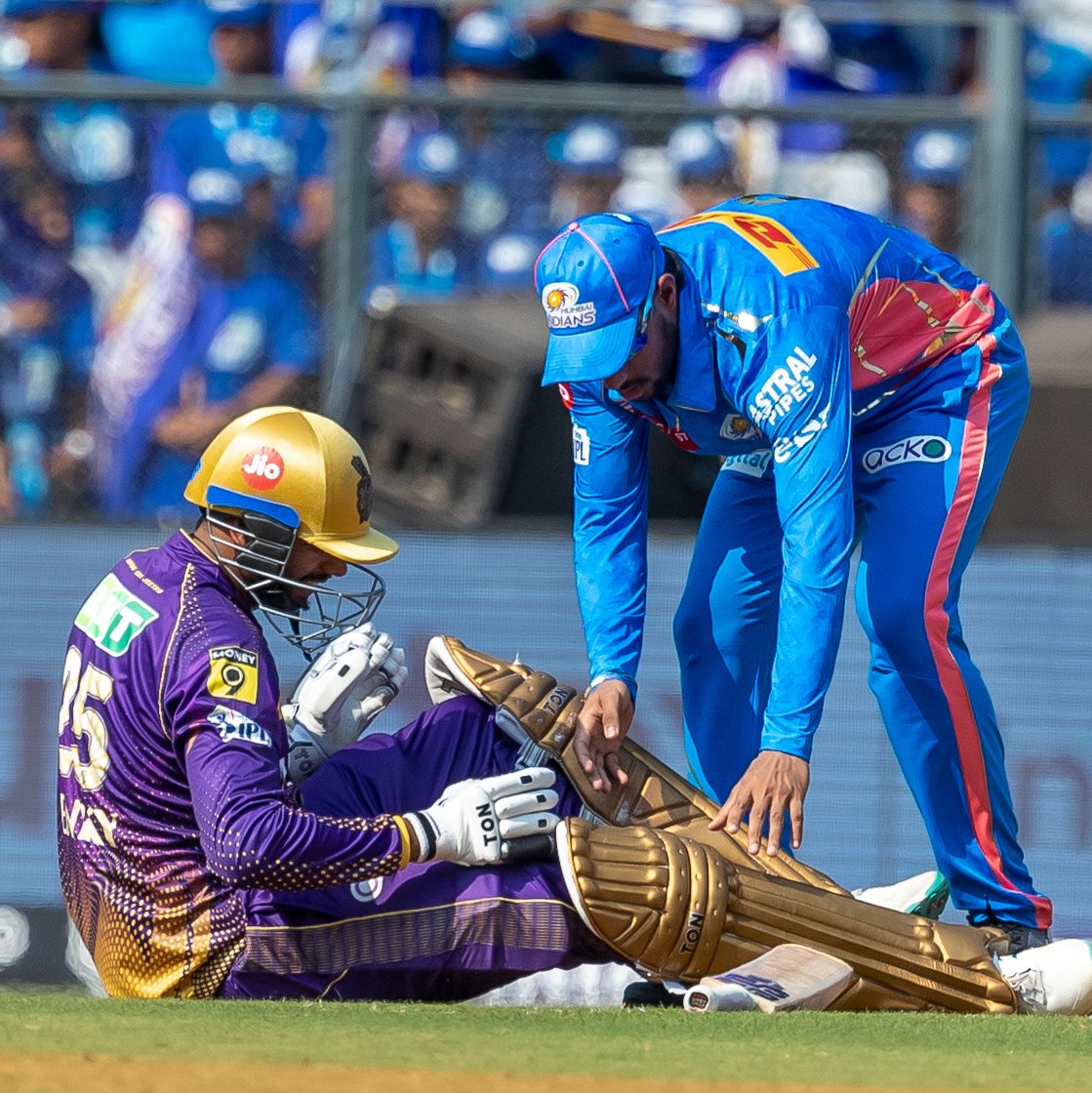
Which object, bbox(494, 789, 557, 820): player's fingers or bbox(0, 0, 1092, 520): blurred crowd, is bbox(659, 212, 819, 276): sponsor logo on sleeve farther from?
bbox(0, 0, 1092, 520): blurred crowd

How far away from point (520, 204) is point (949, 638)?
2860mm

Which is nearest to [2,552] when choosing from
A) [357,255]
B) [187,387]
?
[187,387]

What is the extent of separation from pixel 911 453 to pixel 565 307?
3.29 feet

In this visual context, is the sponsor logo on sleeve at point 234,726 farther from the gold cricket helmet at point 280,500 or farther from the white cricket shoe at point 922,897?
the white cricket shoe at point 922,897

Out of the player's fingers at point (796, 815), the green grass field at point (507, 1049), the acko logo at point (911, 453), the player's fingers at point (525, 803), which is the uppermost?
the acko logo at point (911, 453)

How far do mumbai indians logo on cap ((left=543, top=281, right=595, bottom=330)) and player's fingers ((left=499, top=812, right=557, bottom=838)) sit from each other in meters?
1.06

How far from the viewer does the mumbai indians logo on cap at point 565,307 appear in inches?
167

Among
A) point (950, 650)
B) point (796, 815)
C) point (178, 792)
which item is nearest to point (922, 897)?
point (950, 650)

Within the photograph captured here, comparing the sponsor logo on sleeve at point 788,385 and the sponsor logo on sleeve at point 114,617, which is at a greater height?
the sponsor logo on sleeve at point 788,385

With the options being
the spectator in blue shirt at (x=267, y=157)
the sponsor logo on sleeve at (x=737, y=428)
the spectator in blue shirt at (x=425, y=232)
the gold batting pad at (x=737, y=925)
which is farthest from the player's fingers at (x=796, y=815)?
the spectator in blue shirt at (x=267, y=157)

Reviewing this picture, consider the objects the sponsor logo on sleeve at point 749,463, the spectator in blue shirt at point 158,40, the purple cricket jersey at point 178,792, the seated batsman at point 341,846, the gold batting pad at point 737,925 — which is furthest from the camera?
the spectator in blue shirt at point 158,40

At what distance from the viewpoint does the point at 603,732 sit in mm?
4605

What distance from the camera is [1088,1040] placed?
3.90 m

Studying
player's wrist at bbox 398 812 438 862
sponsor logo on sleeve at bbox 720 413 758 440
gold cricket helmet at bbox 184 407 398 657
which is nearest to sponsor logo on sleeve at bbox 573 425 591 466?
sponsor logo on sleeve at bbox 720 413 758 440
